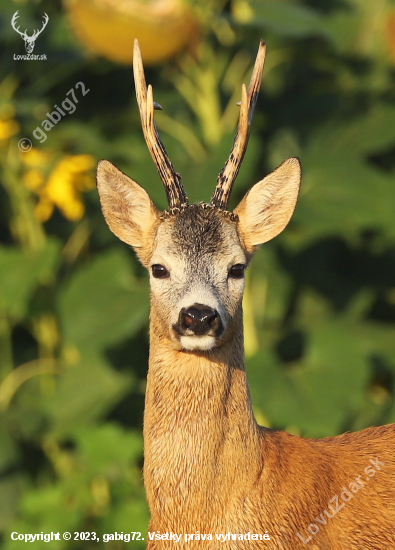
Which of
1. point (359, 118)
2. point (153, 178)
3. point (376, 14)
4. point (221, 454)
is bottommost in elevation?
point (221, 454)

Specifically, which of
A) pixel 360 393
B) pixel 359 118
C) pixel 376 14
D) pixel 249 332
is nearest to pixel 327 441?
pixel 360 393

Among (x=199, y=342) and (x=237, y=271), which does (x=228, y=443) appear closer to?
(x=199, y=342)

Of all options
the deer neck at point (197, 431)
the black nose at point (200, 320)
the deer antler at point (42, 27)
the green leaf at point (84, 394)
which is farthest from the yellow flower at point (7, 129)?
the black nose at point (200, 320)

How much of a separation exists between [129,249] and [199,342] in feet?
10.4

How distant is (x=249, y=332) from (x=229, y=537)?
8.88 ft

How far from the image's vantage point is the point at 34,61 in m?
5.62

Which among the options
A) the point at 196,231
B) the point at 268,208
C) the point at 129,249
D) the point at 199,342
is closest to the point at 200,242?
the point at 196,231

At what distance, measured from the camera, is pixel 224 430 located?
2.51 metres

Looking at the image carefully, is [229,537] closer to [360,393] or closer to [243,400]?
[243,400]

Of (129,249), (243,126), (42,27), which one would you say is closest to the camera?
(243,126)

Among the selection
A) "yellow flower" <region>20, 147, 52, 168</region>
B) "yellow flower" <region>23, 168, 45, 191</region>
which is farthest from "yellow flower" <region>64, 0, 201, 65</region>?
"yellow flower" <region>23, 168, 45, 191</region>

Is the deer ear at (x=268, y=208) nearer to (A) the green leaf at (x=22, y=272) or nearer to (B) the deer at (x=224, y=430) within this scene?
(B) the deer at (x=224, y=430)

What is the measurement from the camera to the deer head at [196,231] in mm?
2471

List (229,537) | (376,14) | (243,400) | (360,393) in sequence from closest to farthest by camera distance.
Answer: (229,537)
(243,400)
(360,393)
(376,14)
